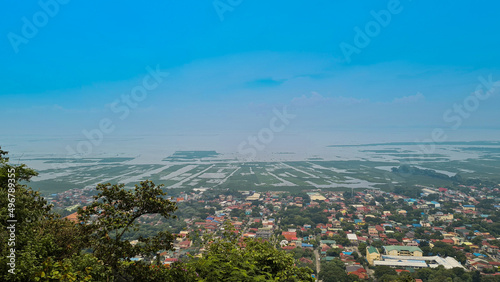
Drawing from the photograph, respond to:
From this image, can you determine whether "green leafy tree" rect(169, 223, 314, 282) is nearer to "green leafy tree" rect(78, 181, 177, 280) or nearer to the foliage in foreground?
the foliage in foreground

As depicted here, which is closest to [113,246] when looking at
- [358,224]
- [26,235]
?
[26,235]

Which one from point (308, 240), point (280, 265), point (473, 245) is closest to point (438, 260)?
point (473, 245)

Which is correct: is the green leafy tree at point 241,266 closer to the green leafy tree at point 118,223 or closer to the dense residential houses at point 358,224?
the green leafy tree at point 118,223

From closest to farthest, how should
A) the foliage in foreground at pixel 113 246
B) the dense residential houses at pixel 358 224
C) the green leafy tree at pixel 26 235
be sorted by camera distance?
the green leafy tree at pixel 26 235, the foliage in foreground at pixel 113 246, the dense residential houses at pixel 358 224

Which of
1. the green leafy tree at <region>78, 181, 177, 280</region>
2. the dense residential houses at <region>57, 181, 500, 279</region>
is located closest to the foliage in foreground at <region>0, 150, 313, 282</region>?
the green leafy tree at <region>78, 181, 177, 280</region>

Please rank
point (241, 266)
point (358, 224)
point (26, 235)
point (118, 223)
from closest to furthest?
point (26, 235)
point (118, 223)
point (241, 266)
point (358, 224)

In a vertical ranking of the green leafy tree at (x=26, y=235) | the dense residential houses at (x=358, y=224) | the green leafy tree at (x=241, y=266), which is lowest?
the dense residential houses at (x=358, y=224)

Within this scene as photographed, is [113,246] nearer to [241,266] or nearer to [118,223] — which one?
[118,223]

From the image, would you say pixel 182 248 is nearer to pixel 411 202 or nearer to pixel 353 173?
pixel 411 202

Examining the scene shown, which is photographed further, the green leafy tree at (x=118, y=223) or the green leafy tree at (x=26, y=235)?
the green leafy tree at (x=118, y=223)

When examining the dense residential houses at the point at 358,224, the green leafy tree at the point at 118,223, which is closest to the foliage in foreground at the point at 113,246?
the green leafy tree at the point at 118,223

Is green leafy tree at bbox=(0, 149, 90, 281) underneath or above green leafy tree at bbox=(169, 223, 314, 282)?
above
